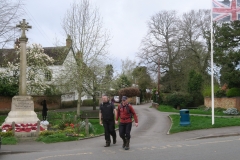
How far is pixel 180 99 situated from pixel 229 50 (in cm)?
1109

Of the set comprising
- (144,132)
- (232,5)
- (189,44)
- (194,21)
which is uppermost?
(194,21)

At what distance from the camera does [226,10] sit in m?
17.2

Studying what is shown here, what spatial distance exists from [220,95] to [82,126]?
766 inches

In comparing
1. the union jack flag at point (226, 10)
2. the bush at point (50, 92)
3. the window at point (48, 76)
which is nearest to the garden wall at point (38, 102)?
the bush at point (50, 92)

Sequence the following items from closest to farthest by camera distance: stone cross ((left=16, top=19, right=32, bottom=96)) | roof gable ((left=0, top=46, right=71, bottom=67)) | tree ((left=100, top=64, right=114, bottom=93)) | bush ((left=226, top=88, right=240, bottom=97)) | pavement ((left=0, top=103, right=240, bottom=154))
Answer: pavement ((left=0, top=103, right=240, bottom=154))
stone cross ((left=16, top=19, right=32, bottom=96))
roof gable ((left=0, top=46, right=71, bottom=67))
bush ((left=226, top=88, right=240, bottom=97))
tree ((left=100, top=64, right=114, bottom=93))

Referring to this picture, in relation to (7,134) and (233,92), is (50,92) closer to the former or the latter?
(233,92)

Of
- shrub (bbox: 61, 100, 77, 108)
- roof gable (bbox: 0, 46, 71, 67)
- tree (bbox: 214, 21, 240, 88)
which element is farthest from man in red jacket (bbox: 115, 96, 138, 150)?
shrub (bbox: 61, 100, 77, 108)

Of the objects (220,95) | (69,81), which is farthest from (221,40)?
(69,81)

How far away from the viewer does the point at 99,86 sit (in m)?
30.4

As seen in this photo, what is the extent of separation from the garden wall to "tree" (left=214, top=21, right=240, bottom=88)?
21306 mm

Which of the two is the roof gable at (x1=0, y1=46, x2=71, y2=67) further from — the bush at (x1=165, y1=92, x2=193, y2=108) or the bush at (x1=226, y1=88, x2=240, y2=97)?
the bush at (x1=226, y1=88, x2=240, y2=97)

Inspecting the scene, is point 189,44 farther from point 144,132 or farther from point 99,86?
point 144,132

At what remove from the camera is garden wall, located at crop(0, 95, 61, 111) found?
118ft

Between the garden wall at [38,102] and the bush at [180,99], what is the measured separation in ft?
48.2
